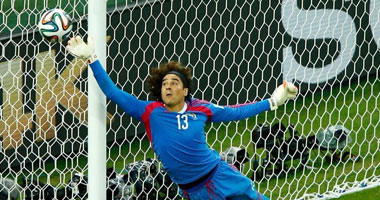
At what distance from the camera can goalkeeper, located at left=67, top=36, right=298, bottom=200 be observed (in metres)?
7.94

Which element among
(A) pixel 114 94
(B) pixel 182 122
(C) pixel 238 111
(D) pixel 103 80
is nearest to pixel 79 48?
(D) pixel 103 80

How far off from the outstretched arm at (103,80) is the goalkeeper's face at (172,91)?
0.13m

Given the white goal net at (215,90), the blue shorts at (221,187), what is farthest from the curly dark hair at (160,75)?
the white goal net at (215,90)

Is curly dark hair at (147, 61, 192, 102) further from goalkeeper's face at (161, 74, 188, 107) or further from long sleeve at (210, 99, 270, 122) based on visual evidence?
long sleeve at (210, 99, 270, 122)

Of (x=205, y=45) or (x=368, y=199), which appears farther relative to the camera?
(x=205, y=45)

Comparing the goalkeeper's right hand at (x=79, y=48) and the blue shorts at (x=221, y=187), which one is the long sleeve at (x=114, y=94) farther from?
the blue shorts at (x=221, y=187)

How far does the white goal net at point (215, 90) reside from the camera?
32.1 feet

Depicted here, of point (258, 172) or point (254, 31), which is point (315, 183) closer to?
point (258, 172)

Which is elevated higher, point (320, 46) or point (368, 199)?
point (320, 46)

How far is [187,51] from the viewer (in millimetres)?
10398

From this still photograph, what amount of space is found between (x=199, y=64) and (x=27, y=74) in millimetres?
1531

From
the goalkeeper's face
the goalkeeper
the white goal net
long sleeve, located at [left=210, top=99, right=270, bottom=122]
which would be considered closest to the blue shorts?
the goalkeeper

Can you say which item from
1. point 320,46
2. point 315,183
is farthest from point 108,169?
point 320,46

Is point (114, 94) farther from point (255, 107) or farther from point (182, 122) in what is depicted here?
point (255, 107)
